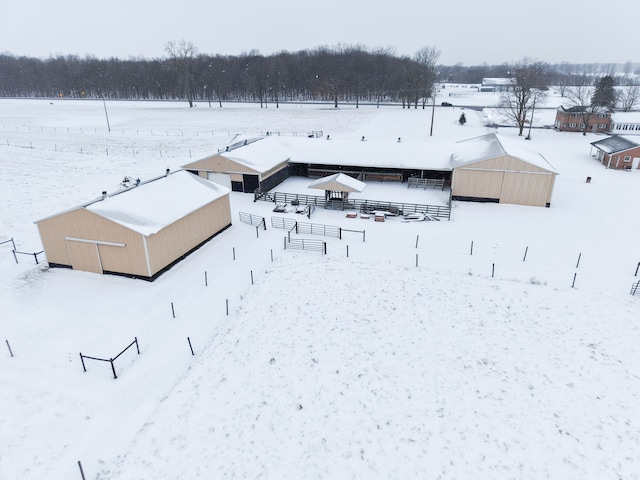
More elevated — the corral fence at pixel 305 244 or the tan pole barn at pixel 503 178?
the tan pole barn at pixel 503 178

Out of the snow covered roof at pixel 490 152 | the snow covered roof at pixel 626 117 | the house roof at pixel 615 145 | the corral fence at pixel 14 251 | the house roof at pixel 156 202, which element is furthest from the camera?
the snow covered roof at pixel 626 117

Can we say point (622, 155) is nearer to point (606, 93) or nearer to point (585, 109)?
point (585, 109)

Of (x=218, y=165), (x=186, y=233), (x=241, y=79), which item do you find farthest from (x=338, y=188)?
(x=241, y=79)

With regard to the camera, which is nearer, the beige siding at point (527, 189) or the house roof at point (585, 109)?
the beige siding at point (527, 189)

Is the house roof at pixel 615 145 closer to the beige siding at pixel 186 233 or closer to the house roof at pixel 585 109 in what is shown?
the house roof at pixel 585 109

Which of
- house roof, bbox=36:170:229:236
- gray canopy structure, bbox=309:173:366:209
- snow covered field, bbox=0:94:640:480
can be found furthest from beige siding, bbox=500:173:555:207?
house roof, bbox=36:170:229:236

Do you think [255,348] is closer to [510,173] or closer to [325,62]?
[510,173]

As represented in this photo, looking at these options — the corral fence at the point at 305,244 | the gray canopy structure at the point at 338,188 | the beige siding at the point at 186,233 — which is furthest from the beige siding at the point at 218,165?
the corral fence at the point at 305,244
